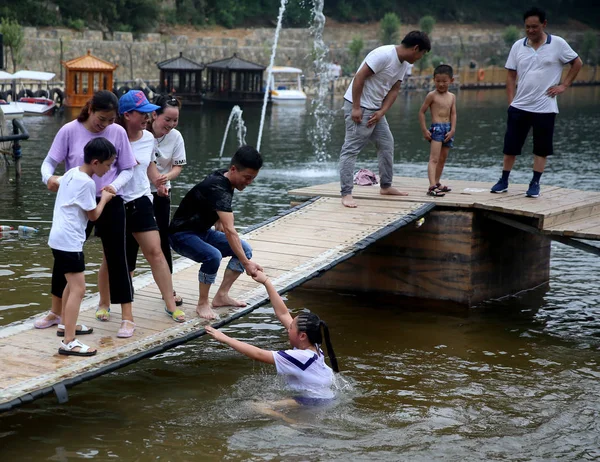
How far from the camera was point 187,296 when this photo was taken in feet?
23.5

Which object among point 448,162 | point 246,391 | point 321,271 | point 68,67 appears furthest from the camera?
point 68,67

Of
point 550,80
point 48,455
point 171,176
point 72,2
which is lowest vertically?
point 48,455

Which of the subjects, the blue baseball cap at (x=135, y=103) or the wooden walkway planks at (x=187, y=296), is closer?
the wooden walkway planks at (x=187, y=296)

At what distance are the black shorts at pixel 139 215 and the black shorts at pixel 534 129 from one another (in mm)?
4304

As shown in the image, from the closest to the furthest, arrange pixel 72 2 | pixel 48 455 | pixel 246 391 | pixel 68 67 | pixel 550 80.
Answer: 1. pixel 48 455
2. pixel 246 391
3. pixel 550 80
4. pixel 68 67
5. pixel 72 2

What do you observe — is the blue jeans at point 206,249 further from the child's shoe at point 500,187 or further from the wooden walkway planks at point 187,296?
the child's shoe at point 500,187

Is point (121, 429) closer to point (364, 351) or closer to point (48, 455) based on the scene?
point (48, 455)

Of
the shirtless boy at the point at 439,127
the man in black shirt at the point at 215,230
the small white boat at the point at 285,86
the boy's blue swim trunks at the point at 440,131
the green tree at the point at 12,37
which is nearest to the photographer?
the man in black shirt at the point at 215,230

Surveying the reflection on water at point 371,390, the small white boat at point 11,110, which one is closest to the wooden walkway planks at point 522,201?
the reflection on water at point 371,390

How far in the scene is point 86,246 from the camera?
37.0 ft

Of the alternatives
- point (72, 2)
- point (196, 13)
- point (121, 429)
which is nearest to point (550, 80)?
point (121, 429)

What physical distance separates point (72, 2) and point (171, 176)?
53.4 m

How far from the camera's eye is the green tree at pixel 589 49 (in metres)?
82.6

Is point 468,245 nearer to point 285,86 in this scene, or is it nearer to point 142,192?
point 142,192
